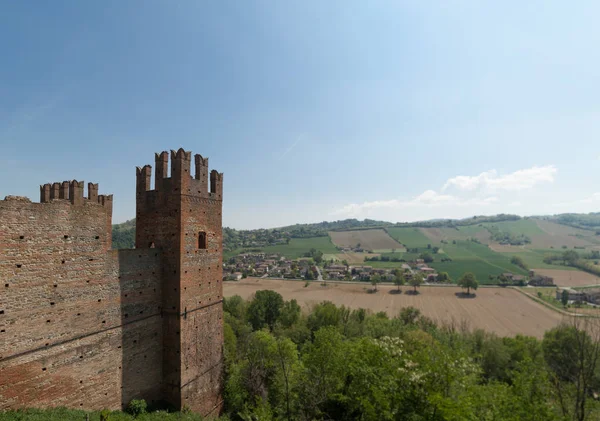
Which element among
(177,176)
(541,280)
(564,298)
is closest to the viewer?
(177,176)

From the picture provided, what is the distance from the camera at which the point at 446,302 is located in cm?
7312

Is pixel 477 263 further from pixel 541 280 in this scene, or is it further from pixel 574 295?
pixel 574 295

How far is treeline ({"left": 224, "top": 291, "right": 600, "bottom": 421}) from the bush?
5.49m

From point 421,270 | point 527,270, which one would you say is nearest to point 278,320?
point 421,270

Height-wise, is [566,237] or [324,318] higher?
[566,237]

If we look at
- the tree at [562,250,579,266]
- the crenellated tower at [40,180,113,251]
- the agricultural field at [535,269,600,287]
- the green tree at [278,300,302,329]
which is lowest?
the agricultural field at [535,269,600,287]

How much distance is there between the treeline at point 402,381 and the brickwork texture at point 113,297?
4.43m

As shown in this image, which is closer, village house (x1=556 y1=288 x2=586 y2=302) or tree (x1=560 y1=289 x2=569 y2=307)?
tree (x1=560 y1=289 x2=569 y2=307)

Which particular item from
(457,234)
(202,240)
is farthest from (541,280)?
(202,240)

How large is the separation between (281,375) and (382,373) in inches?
425

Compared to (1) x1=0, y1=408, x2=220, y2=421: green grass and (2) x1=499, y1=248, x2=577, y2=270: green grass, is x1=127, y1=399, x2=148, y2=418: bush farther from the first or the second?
(2) x1=499, y1=248, x2=577, y2=270: green grass

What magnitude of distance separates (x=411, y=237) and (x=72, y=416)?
185777mm

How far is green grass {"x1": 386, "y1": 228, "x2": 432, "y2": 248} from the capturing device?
164375mm

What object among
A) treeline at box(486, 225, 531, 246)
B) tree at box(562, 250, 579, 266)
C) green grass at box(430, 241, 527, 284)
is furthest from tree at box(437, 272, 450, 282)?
treeline at box(486, 225, 531, 246)
